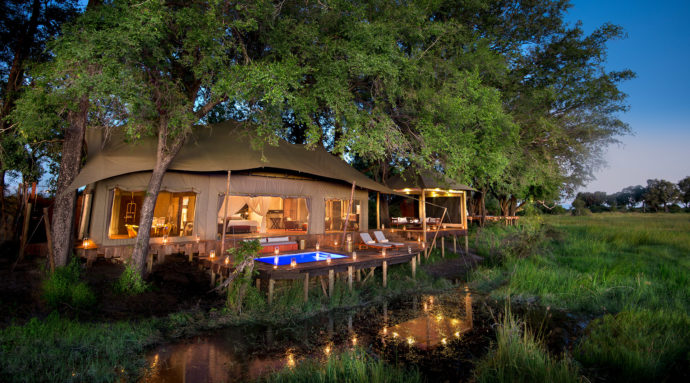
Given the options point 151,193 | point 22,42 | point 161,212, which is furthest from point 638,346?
point 22,42

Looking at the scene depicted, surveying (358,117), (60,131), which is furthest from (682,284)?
(60,131)

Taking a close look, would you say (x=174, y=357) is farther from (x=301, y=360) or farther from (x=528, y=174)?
(x=528, y=174)

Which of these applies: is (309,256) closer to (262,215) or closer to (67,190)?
(262,215)

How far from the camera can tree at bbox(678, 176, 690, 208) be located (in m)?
41.2

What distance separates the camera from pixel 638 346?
14.0ft

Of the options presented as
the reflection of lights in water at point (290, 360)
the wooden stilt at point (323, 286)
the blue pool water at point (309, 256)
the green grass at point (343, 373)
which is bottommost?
the reflection of lights in water at point (290, 360)

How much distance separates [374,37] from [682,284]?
8.03 m

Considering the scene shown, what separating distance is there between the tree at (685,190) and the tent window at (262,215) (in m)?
47.8

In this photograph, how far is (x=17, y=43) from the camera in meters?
9.13

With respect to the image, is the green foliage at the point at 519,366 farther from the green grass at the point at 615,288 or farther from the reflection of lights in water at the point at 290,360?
the reflection of lights in water at the point at 290,360

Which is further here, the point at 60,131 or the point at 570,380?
the point at 60,131

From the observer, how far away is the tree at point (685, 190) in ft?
135

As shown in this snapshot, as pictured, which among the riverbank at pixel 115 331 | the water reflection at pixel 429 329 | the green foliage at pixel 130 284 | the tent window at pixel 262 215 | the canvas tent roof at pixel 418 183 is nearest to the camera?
the riverbank at pixel 115 331

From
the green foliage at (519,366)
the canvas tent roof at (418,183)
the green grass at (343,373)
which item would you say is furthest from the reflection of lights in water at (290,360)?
the canvas tent roof at (418,183)
